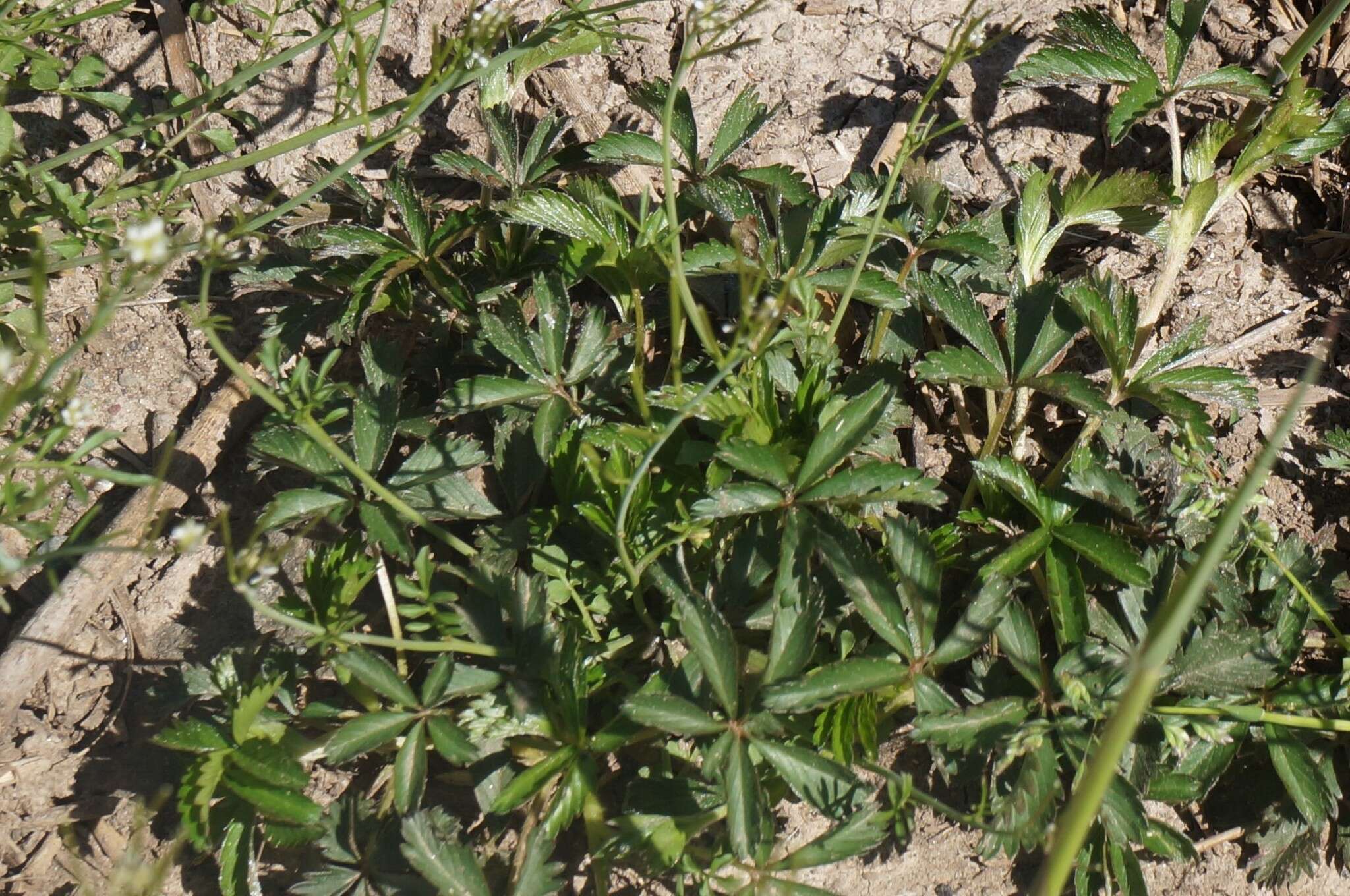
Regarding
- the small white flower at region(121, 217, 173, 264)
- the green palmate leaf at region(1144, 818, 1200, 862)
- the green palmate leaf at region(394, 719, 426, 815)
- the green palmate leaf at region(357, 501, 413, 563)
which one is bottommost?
the green palmate leaf at region(1144, 818, 1200, 862)

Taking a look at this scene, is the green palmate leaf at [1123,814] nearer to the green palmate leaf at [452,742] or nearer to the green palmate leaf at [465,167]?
the green palmate leaf at [452,742]

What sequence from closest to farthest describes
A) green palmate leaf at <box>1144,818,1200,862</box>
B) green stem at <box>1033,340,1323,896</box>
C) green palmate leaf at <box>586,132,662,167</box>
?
1. green stem at <box>1033,340,1323,896</box>
2. green palmate leaf at <box>1144,818,1200,862</box>
3. green palmate leaf at <box>586,132,662,167</box>

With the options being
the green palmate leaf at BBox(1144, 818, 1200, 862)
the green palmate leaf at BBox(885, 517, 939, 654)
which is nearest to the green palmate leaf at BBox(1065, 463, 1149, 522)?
the green palmate leaf at BBox(885, 517, 939, 654)

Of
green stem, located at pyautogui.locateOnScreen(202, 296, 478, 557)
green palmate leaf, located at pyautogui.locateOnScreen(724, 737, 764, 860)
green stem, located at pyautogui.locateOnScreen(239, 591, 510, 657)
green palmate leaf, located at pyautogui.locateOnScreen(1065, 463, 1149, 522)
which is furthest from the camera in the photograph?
green palmate leaf, located at pyautogui.locateOnScreen(1065, 463, 1149, 522)

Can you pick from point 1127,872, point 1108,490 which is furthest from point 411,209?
point 1127,872

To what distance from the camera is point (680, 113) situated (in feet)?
7.06

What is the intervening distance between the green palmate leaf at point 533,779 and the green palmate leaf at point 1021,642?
31.3 inches

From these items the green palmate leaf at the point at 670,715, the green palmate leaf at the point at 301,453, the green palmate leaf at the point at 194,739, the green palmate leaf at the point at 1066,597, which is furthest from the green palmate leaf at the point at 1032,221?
the green palmate leaf at the point at 194,739

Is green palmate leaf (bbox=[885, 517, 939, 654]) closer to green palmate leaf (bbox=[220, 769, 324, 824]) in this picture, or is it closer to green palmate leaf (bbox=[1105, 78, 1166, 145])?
green palmate leaf (bbox=[1105, 78, 1166, 145])

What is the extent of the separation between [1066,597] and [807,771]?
59cm

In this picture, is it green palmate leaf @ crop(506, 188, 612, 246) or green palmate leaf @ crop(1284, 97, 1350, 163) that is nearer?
green palmate leaf @ crop(506, 188, 612, 246)

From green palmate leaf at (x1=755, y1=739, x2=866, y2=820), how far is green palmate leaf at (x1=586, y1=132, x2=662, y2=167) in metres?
1.22

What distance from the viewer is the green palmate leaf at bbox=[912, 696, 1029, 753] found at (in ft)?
5.67

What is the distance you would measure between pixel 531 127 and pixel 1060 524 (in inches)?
60.0
